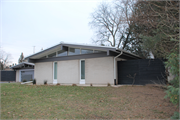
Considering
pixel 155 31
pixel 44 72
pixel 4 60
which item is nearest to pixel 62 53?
pixel 44 72

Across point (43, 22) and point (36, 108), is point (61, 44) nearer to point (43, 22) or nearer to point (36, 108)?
point (43, 22)

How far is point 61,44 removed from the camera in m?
13.4

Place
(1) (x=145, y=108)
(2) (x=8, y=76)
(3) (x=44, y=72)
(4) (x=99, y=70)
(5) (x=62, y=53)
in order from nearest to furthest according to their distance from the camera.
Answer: (1) (x=145, y=108)
(4) (x=99, y=70)
(5) (x=62, y=53)
(3) (x=44, y=72)
(2) (x=8, y=76)

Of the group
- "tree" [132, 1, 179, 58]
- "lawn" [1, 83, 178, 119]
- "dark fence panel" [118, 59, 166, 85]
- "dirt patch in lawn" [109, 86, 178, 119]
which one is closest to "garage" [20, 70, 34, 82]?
"dark fence panel" [118, 59, 166, 85]

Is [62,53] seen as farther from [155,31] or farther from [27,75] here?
[27,75]

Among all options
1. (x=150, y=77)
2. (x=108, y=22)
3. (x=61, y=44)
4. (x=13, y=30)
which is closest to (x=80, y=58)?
(x=61, y=44)

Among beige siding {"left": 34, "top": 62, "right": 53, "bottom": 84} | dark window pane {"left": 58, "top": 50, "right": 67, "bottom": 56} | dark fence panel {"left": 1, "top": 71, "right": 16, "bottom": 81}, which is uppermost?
dark window pane {"left": 58, "top": 50, "right": 67, "bottom": 56}

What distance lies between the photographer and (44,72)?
1564cm

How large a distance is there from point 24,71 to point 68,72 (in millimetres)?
15445

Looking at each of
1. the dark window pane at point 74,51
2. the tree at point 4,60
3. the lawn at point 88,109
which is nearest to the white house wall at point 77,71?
the dark window pane at point 74,51

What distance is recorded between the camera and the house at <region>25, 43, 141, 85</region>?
466 inches

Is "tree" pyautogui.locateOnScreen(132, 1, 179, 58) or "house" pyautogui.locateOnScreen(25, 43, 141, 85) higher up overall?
"tree" pyautogui.locateOnScreen(132, 1, 179, 58)

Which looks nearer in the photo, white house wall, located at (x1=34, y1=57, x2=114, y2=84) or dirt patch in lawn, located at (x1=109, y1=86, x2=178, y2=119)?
dirt patch in lawn, located at (x1=109, y1=86, x2=178, y2=119)

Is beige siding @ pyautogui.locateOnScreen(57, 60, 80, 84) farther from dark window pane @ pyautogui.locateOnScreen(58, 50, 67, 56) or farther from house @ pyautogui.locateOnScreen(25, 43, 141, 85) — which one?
dark window pane @ pyautogui.locateOnScreen(58, 50, 67, 56)
